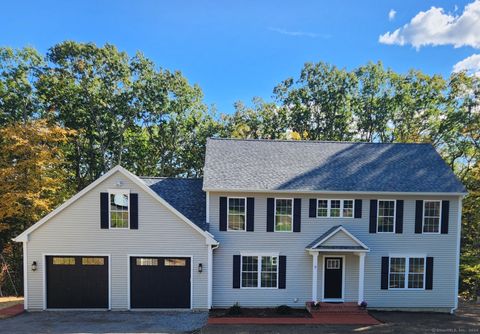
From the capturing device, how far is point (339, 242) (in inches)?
493

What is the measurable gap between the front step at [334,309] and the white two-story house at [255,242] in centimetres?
44

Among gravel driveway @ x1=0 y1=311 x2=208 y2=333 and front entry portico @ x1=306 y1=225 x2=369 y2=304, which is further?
front entry portico @ x1=306 y1=225 x2=369 y2=304

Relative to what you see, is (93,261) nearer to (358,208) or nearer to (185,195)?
(185,195)

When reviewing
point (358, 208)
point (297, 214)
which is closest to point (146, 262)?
point (297, 214)

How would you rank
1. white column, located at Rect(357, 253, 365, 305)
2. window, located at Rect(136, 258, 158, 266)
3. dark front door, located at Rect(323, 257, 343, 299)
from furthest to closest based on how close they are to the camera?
dark front door, located at Rect(323, 257, 343, 299) < white column, located at Rect(357, 253, 365, 305) < window, located at Rect(136, 258, 158, 266)

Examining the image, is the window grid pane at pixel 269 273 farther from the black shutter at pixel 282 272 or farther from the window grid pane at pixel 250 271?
the window grid pane at pixel 250 271

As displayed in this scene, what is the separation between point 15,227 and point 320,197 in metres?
19.7

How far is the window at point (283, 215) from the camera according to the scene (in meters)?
13.1

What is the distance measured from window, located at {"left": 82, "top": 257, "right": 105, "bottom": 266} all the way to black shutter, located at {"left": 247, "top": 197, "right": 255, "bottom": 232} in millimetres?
6438

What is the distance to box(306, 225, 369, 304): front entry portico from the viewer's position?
12.4 metres

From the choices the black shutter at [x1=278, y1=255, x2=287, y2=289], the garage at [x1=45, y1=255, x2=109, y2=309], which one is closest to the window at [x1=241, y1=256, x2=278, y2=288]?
the black shutter at [x1=278, y1=255, x2=287, y2=289]

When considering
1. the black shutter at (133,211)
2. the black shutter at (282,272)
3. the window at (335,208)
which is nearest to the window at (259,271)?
the black shutter at (282,272)

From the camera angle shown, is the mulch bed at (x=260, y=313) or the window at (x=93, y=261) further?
the window at (x=93, y=261)

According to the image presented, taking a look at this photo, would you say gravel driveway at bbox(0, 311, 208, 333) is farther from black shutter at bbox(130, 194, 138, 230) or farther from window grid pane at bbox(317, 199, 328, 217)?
window grid pane at bbox(317, 199, 328, 217)
